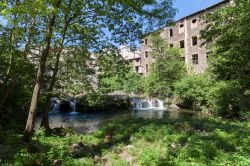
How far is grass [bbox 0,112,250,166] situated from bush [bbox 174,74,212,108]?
14658 mm

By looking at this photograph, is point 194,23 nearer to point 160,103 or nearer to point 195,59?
point 195,59

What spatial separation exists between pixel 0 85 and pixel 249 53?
1240cm

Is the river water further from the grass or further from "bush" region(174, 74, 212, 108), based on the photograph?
the grass

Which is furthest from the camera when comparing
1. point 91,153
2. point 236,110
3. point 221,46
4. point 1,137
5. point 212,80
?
point 212,80

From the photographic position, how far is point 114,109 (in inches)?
1184

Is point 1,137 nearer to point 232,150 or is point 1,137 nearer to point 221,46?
point 232,150

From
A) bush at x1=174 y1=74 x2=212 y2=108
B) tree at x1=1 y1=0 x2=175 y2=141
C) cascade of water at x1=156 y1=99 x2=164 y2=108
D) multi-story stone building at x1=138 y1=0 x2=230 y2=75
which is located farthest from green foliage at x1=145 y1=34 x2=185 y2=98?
tree at x1=1 y1=0 x2=175 y2=141

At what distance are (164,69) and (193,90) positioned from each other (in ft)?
22.7

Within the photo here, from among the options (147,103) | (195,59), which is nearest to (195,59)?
(195,59)

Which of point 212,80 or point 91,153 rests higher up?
point 212,80

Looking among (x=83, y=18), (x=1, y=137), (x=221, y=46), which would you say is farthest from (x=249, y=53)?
(x=1, y=137)

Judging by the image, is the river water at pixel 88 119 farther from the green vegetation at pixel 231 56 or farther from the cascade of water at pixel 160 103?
the cascade of water at pixel 160 103

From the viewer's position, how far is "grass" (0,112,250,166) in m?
7.24

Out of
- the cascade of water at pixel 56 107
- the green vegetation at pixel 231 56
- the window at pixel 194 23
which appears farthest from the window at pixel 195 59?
the cascade of water at pixel 56 107
